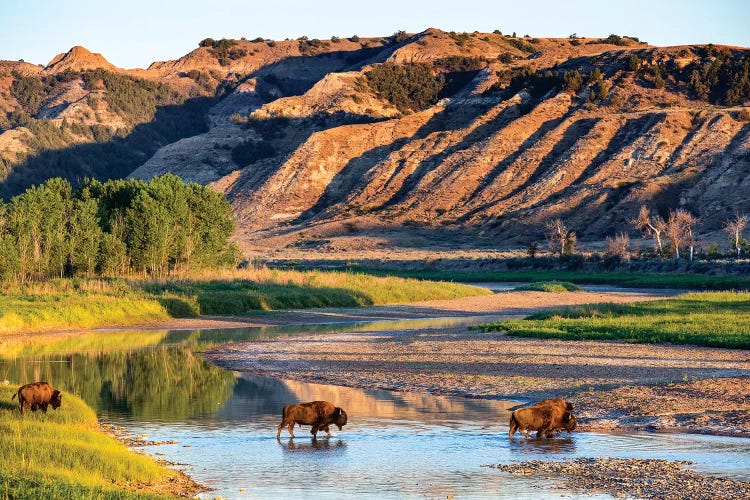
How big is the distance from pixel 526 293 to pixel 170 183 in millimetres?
21354

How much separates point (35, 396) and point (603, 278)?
63237mm

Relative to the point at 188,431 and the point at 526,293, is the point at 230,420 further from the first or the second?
the point at 526,293

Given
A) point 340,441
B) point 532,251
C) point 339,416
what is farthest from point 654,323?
point 532,251

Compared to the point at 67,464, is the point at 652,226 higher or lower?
higher

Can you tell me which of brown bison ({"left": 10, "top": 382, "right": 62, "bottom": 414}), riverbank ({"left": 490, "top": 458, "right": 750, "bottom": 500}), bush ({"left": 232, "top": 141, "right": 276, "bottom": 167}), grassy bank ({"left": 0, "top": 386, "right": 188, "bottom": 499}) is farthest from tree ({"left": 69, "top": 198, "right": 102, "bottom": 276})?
bush ({"left": 232, "top": 141, "right": 276, "bottom": 167})

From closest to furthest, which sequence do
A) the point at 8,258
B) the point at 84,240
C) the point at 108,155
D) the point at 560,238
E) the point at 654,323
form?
1. the point at 654,323
2. the point at 8,258
3. the point at 84,240
4. the point at 560,238
5. the point at 108,155

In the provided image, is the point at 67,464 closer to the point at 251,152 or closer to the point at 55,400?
the point at 55,400

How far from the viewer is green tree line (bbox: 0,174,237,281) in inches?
1859

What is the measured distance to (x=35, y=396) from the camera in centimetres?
1698

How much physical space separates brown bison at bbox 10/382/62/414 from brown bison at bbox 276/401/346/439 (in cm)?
378

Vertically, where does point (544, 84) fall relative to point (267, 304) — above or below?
above

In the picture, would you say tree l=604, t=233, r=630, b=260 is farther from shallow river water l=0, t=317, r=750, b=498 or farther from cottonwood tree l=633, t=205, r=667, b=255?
shallow river water l=0, t=317, r=750, b=498

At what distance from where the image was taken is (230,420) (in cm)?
1855

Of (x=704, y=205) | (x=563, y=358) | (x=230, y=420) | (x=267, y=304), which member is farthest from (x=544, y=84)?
(x=230, y=420)
